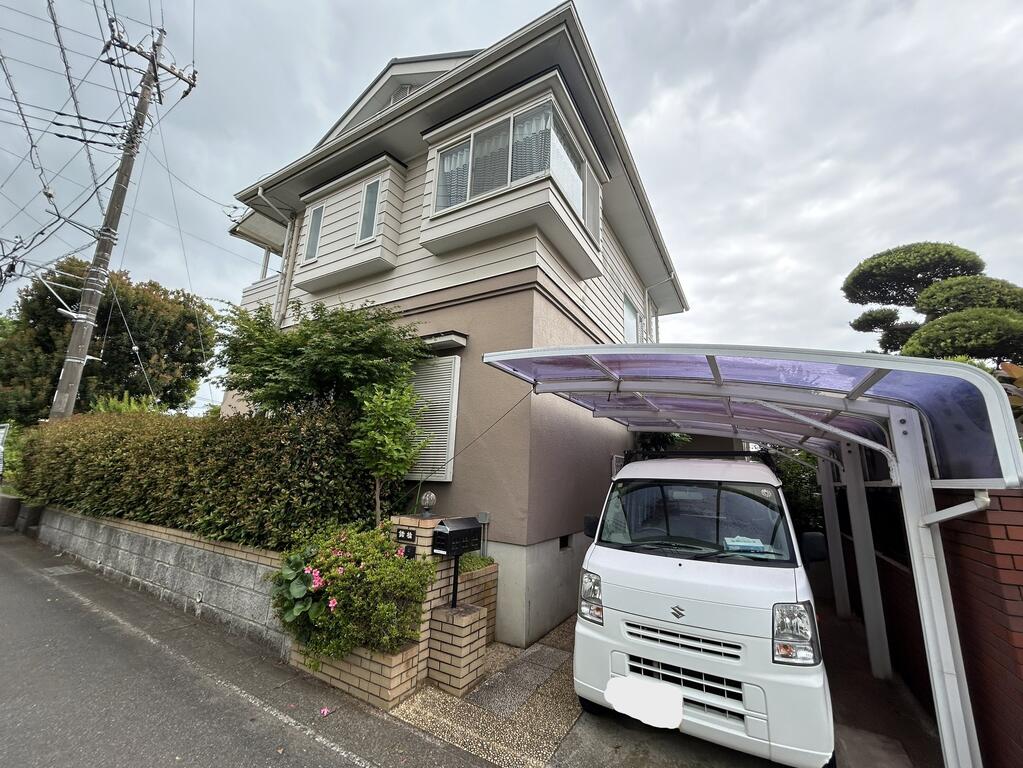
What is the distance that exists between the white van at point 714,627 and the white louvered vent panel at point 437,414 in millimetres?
2598

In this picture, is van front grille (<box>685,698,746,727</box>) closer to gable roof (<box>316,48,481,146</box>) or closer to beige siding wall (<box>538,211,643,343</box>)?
beige siding wall (<box>538,211,643,343</box>)

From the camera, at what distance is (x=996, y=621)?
2.19m

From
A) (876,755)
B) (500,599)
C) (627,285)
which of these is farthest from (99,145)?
(876,755)

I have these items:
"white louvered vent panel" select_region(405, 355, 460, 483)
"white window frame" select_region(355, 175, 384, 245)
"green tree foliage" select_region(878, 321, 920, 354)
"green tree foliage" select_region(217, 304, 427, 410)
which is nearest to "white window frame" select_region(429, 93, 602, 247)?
"white window frame" select_region(355, 175, 384, 245)

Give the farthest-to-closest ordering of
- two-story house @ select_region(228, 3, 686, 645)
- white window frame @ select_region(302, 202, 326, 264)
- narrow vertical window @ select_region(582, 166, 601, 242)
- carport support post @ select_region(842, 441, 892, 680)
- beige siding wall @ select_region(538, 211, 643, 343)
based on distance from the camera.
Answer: white window frame @ select_region(302, 202, 326, 264) → narrow vertical window @ select_region(582, 166, 601, 242) → beige siding wall @ select_region(538, 211, 643, 343) → two-story house @ select_region(228, 3, 686, 645) → carport support post @ select_region(842, 441, 892, 680)

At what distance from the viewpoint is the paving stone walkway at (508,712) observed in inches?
104

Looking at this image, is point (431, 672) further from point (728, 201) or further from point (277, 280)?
point (728, 201)

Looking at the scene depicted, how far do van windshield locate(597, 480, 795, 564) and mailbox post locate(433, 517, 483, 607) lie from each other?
46.0 inches

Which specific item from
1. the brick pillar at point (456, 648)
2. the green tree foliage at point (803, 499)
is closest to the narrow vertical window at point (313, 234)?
the brick pillar at point (456, 648)

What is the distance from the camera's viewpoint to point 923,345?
991 cm

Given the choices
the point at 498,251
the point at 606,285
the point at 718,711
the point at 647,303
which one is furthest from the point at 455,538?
Result: the point at 647,303

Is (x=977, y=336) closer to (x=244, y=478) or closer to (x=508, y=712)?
(x=508, y=712)

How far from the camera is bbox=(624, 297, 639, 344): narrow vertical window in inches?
374

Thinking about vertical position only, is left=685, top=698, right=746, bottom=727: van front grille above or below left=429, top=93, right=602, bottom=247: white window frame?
below
